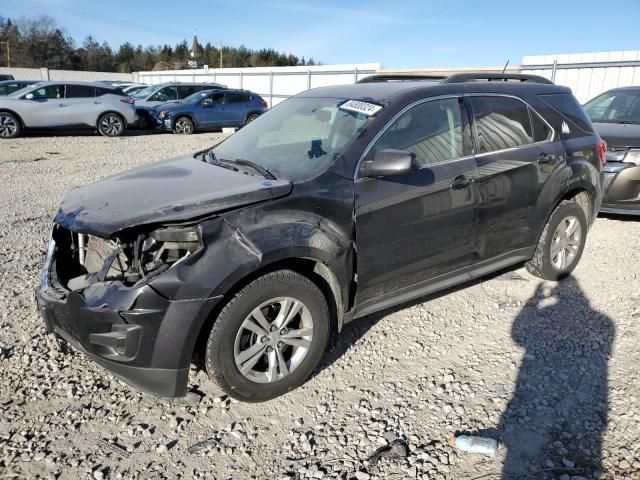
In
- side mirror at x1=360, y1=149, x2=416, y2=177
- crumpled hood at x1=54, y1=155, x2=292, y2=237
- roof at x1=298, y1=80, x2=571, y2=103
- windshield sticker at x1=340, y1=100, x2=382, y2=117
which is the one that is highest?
roof at x1=298, y1=80, x2=571, y2=103

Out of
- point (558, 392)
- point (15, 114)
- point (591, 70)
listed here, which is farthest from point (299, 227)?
point (591, 70)

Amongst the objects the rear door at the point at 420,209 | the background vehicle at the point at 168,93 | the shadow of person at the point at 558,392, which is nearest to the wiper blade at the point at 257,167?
the rear door at the point at 420,209

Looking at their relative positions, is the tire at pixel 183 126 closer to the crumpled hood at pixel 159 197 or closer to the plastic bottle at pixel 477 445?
the crumpled hood at pixel 159 197

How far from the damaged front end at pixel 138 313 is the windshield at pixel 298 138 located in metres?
0.91

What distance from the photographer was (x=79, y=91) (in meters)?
15.2

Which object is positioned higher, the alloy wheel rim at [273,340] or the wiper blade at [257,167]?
the wiper blade at [257,167]

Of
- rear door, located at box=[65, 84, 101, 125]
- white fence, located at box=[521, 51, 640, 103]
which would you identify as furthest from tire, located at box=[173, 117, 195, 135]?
white fence, located at box=[521, 51, 640, 103]

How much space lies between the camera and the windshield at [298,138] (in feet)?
10.8

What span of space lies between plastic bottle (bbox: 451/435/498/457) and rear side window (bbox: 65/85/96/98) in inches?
621

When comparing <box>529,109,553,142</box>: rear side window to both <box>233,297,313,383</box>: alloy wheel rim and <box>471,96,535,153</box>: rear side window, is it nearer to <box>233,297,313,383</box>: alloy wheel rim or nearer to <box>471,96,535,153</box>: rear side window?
<box>471,96,535,153</box>: rear side window

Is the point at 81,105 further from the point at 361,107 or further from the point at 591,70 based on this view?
the point at 591,70

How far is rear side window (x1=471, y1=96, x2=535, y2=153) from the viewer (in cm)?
389

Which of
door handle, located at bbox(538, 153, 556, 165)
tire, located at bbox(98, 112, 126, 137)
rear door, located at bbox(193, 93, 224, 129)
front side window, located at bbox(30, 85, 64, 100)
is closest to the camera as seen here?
door handle, located at bbox(538, 153, 556, 165)

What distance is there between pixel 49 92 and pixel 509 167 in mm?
14743
